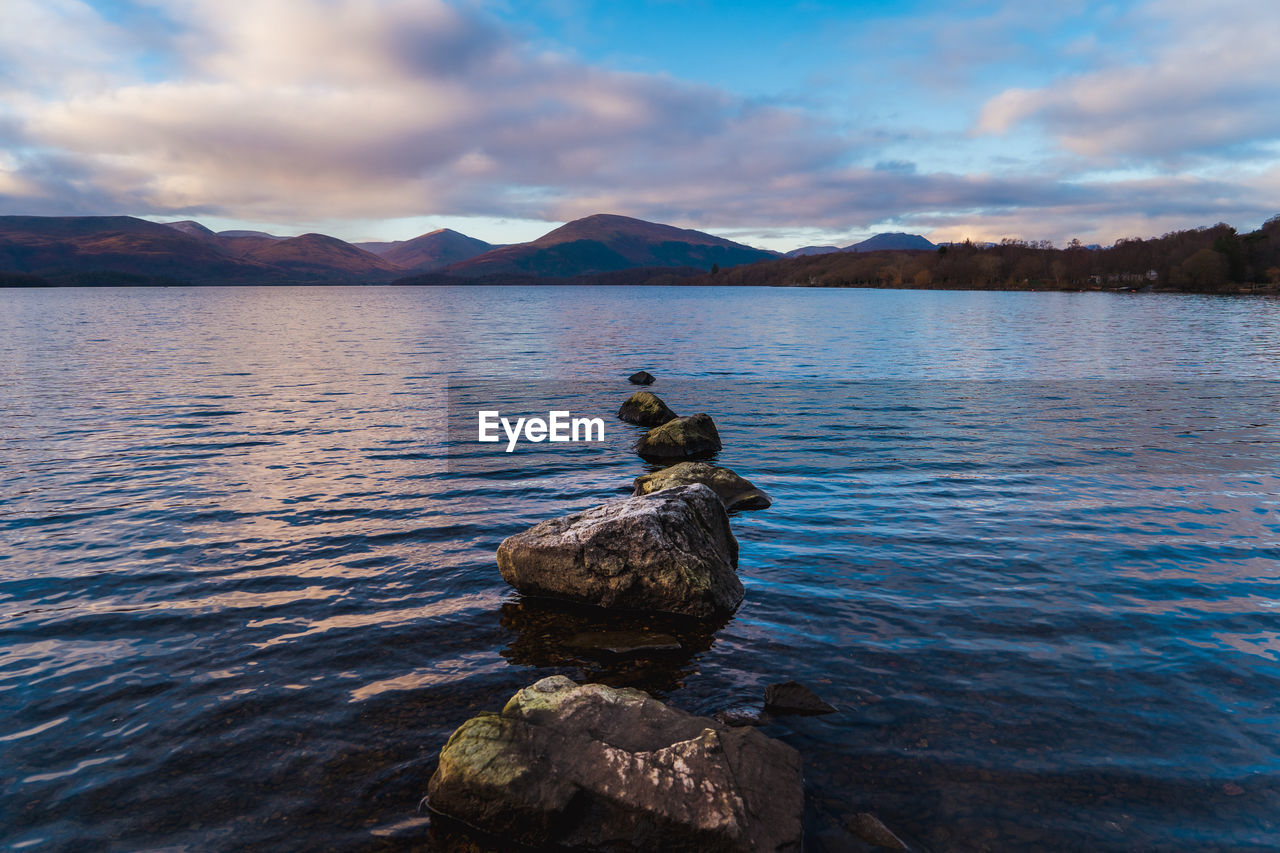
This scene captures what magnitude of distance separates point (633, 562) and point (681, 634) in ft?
4.82

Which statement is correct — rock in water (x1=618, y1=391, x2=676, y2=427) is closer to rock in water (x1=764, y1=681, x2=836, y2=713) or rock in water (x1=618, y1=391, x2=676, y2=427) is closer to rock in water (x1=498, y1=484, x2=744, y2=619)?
rock in water (x1=498, y1=484, x2=744, y2=619)

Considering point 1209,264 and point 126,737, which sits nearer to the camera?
point 126,737

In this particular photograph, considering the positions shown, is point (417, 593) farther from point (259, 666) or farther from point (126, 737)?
point (126, 737)

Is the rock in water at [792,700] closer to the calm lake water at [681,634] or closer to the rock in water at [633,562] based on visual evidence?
the calm lake water at [681,634]

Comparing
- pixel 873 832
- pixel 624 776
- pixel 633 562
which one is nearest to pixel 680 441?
pixel 633 562

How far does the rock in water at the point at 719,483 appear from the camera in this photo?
17.0 metres

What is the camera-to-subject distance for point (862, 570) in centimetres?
1289

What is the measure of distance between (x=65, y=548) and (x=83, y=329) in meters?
80.3

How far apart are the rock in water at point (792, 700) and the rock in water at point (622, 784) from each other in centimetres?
128

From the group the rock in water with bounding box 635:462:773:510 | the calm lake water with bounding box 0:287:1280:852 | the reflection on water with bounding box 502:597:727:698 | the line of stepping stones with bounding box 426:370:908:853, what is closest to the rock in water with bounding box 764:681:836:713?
the line of stepping stones with bounding box 426:370:908:853

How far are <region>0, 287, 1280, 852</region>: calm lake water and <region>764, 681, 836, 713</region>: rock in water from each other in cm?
20

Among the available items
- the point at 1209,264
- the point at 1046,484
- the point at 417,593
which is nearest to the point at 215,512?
the point at 417,593

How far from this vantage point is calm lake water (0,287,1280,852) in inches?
275

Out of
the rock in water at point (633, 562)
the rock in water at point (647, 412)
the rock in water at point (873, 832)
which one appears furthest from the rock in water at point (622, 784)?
the rock in water at point (647, 412)
